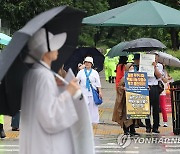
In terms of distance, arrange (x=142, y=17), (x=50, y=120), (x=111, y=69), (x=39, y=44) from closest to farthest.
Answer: (x=50, y=120)
(x=39, y=44)
(x=142, y=17)
(x=111, y=69)

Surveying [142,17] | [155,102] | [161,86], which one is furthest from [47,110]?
[142,17]

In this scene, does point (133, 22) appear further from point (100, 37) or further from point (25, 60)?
point (100, 37)

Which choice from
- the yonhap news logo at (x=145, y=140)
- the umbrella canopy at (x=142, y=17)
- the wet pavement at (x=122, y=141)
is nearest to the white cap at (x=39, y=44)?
the wet pavement at (x=122, y=141)

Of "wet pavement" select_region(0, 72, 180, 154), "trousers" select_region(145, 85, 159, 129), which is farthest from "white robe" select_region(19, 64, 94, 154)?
"trousers" select_region(145, 85, 159, 129)

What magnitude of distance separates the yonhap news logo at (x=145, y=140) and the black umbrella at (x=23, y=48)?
657 cm

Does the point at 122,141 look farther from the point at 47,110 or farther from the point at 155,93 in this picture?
the point at 47,110

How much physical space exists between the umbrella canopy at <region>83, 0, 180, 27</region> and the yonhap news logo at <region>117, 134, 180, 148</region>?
261 cm

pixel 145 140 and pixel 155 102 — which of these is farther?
pixel 155 102

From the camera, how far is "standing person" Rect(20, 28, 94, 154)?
4297mm

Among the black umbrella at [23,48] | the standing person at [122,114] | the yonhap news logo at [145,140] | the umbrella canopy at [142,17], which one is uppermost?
the umbrella canopy at [142,17]

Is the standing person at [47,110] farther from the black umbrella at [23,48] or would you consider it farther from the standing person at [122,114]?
the standing person at [122,114]

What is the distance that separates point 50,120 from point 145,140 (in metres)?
7.52

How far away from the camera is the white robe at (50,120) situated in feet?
14.1

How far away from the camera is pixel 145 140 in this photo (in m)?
11.6
